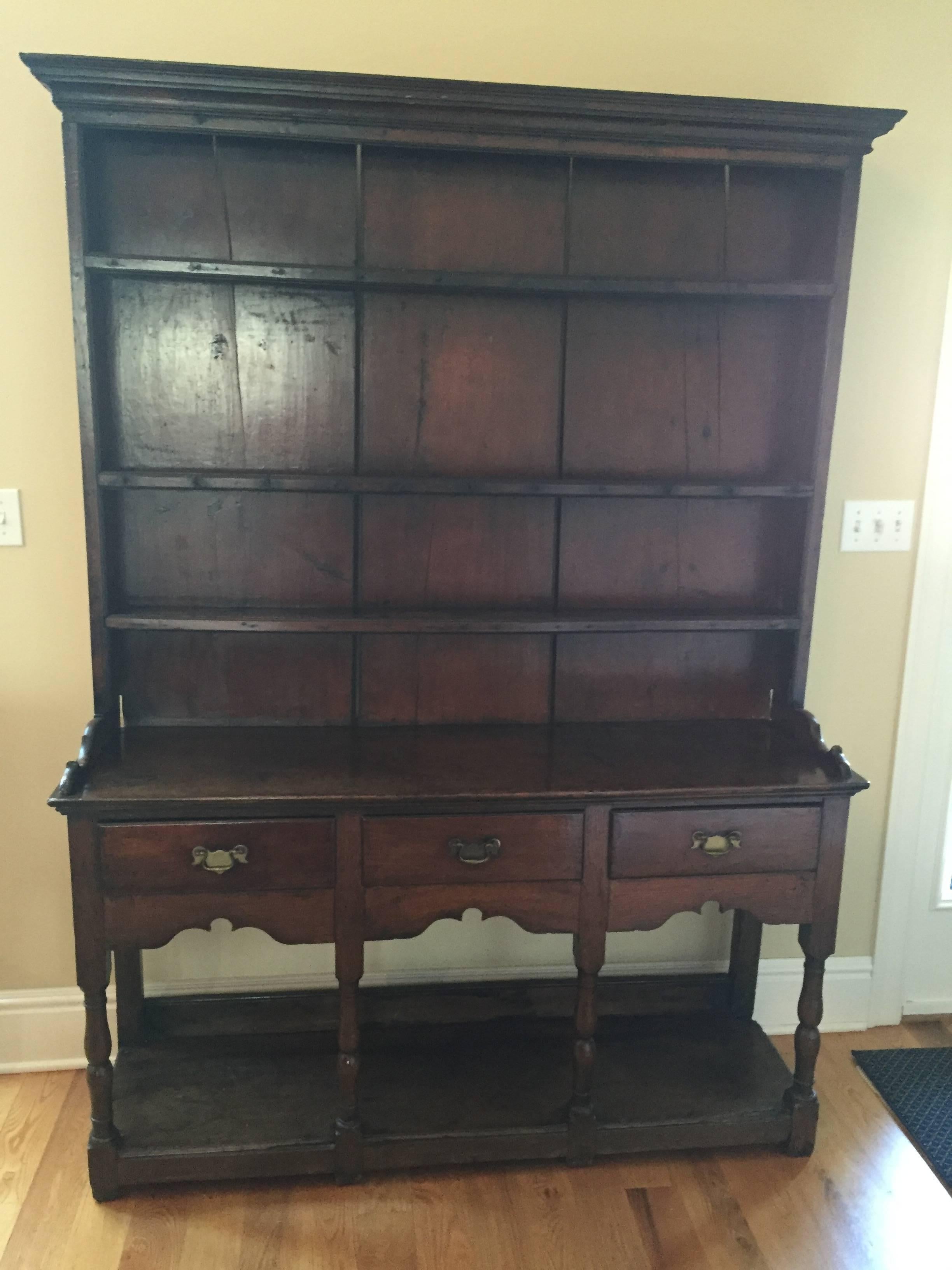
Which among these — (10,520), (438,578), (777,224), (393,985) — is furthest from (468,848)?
(777,224)

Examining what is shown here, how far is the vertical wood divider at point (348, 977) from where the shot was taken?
1.64 meters

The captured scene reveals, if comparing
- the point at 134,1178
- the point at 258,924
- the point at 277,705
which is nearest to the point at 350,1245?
the point at 134,1178

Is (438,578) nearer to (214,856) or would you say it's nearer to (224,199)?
(214,856)

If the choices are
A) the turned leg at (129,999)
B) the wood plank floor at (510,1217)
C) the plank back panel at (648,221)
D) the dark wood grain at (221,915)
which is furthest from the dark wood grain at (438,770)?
the plank back panel at (648,221)

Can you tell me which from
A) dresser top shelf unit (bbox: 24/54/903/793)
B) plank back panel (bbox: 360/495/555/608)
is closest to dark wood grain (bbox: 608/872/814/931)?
dresser top shelf unit (bbox: 24/54/903/793)

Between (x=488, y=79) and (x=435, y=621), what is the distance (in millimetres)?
1089

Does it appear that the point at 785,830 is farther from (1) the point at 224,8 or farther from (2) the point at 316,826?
(1) the point at 224,8

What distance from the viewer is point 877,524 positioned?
211 cm

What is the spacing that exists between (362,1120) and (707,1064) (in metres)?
0.75

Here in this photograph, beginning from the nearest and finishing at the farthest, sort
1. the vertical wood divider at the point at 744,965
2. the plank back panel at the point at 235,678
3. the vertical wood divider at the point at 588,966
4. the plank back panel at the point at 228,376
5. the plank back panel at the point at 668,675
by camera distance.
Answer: the vertical wood divider at the point at 588,966 < the plank back panel at the point at 228,376 < the plank back panel at the point at 235,678 < the plank back panel at the point at 668,675 < the vertical wood divider at the point at 744,965

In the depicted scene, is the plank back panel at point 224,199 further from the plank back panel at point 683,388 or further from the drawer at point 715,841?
the drawer at point 715,841

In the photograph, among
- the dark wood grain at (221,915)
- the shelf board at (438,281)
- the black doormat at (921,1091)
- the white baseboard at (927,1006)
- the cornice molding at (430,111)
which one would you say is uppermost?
the cornice molding at (430,111)

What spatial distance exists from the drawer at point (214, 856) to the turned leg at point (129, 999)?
49 centimetres

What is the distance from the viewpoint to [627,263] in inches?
74.5
